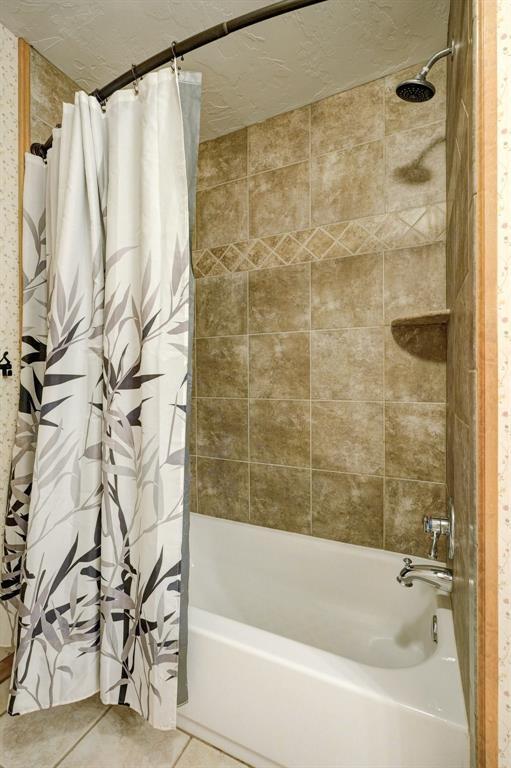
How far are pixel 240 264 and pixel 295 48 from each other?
2.78ft

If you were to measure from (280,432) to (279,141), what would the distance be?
1369mm

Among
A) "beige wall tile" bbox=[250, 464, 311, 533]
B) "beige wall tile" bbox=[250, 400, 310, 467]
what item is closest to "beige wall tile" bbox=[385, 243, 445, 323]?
"beige wall tile" bbox=[250, 400, 310, 467]

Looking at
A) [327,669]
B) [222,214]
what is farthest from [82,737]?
[222,214]

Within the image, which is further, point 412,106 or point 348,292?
point 348,292

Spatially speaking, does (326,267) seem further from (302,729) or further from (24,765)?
(24,765)

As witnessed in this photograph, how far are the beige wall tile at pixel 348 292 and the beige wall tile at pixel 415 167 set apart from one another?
0.25 meters

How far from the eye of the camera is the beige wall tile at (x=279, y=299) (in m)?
1.74

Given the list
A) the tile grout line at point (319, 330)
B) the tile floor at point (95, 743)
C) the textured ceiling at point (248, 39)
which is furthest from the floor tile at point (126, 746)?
the textured ceiling at point (248, 39)

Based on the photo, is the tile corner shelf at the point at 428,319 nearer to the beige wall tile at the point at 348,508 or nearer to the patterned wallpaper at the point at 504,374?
the beige wall tile at the point at 348,508

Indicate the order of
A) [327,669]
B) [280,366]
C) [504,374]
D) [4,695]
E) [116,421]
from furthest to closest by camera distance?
[280,366], [4,695], [116,421], [327,669], [504,374]

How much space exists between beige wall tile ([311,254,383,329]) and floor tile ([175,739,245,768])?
59.1 inches

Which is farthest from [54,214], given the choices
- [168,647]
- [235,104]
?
[168,647]

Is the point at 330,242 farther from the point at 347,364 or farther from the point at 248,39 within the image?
the point at 248,39

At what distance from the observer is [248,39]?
1401 millimetres
